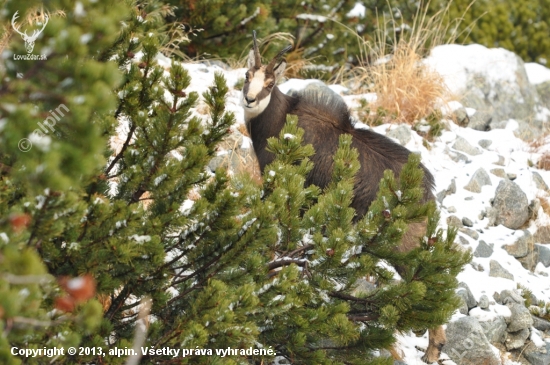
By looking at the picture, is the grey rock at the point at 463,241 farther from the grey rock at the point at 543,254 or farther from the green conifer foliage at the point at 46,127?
the green conifer foliage at the point at 46,127

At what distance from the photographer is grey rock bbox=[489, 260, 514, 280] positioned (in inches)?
254

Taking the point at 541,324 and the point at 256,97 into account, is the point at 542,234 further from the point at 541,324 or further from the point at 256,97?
the point at 256,97

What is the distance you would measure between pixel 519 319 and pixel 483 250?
1012 millimetres

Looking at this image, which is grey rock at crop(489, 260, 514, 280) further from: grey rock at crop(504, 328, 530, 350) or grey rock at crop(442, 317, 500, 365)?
grey rock at crop(442, 317, 500, 365)

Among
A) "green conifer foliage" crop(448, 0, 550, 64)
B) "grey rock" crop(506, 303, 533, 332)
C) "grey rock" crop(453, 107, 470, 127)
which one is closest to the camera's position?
"grey rock" crop(506, 303, 533, 332)

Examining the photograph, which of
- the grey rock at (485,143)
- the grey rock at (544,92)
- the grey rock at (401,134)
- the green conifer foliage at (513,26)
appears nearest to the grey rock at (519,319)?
the grey rock at (401,134)

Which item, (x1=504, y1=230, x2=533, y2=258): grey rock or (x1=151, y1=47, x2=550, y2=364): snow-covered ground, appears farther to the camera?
(x1=504, y1=230, x2=533, y2=258): grey rock

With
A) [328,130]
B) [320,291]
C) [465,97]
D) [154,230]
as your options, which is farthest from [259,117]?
[465,97]

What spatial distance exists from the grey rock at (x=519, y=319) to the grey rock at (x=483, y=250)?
0.83 metres

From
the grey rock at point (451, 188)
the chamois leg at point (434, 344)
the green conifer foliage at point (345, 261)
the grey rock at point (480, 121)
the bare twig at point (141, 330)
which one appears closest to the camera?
the bare twig at point (141, 330)

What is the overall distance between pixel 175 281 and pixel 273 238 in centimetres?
57

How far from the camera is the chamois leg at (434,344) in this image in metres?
5.31

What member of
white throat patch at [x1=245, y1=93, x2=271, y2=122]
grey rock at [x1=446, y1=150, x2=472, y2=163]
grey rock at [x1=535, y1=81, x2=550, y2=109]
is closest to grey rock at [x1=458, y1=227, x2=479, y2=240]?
grey rock at [x1=446, y1=150, x2=472, y2=163]

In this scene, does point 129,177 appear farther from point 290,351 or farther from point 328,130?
point 328,130
